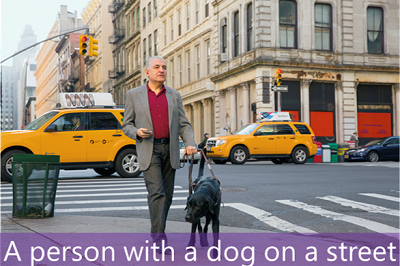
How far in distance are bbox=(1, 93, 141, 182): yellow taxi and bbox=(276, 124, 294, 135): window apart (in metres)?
10.5

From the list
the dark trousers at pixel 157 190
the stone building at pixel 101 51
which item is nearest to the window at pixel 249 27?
the dark trousers at pixel 157 190

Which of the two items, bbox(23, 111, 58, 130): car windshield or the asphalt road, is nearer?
the asphalt road

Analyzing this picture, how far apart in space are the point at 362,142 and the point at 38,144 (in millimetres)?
26349

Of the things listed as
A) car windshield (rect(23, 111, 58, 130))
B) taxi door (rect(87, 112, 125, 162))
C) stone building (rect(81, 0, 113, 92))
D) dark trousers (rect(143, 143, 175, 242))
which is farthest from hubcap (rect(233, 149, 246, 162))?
stone building (rect(81, 0, 113, 92))

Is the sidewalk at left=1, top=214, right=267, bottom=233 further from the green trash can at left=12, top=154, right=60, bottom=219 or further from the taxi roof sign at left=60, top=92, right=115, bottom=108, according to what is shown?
the taxi roof sign at left=60, top=92, right=115, bottom=108

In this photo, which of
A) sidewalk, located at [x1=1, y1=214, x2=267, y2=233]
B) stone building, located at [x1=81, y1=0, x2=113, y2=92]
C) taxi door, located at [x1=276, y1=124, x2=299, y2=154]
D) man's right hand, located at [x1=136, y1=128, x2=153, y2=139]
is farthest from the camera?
stone building, located at [x1=81, y1=0, x2=113, y2=92]

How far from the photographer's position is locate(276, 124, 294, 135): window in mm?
24178

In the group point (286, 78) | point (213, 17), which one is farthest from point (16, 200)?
point (213, 17)

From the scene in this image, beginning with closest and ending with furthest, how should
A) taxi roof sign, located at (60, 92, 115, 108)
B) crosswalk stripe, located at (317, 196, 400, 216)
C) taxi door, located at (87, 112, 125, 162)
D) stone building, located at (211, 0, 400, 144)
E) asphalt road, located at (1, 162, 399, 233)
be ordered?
asphalt road, located at (1, 162, 399, 233), crosswalk stripe, located at (317, 196, 400, 216), taxi door, located at (87, 112, 125, 162), taxi roof sign, located at (60, 92, 115, 108), stone building, located at (211, 0, 400, 144)

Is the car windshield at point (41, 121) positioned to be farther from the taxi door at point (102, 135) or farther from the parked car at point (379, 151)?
the parked car at point (379, 151)

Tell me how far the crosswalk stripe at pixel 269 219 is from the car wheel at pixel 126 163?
6404 millimetres

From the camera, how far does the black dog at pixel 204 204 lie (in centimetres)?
470

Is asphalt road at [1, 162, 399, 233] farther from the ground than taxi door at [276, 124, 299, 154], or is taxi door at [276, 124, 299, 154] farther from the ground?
taxi door at [276, 124, 299, 154]

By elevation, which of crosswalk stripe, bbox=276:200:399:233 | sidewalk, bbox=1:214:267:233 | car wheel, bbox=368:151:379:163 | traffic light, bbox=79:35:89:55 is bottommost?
crosswalk stripe, bbox=276:200:399:233
